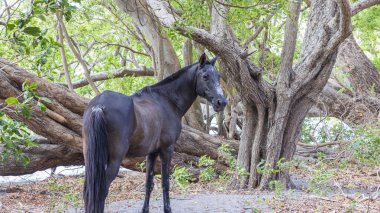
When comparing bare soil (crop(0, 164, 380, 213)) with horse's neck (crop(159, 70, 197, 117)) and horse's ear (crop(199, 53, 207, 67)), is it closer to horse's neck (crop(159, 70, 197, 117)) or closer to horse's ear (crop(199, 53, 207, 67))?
horse's neck (crop(159, 70, 197, 117))

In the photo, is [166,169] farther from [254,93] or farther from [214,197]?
[254,93]

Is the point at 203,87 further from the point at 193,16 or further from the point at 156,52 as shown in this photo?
the point at 156,52

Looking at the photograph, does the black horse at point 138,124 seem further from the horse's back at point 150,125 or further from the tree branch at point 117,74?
the tree branch at point 117,74

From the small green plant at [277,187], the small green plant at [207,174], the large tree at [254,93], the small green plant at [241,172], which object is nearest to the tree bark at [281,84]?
the large tree at [254,93]

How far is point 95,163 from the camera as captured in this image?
17.1 ft

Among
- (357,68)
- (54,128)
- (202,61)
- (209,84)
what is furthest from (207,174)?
(357,68)

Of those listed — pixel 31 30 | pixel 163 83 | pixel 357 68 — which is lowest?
pixel 31 30

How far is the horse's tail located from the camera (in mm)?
5188

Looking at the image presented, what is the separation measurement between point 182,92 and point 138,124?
138 cm

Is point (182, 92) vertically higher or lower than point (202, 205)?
higher

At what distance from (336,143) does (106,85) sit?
5896 millimetres

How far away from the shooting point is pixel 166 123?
6684 millimetres

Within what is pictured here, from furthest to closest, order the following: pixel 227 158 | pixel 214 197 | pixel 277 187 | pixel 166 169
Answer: pixel 227 158
pixel 214 197
pixel 277 187
pixel 166 169

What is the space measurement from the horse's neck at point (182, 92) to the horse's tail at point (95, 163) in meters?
1.88
